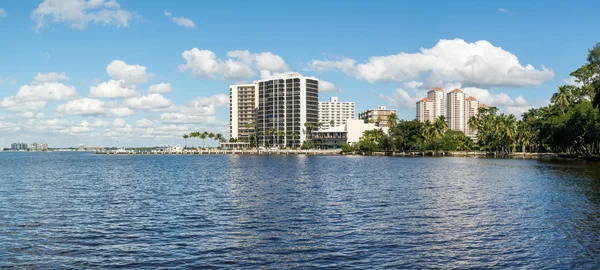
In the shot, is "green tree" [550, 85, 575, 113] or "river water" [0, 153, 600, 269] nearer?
"river water" [0, 153, 600, 269]

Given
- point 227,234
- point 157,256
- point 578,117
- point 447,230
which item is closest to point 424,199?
point 447,230

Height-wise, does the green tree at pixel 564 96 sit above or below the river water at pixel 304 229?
above

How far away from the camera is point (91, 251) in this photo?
28297mm

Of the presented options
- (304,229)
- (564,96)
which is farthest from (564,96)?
(304,229)

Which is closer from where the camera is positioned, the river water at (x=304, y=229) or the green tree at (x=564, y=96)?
the river water at (x=304, y=229)

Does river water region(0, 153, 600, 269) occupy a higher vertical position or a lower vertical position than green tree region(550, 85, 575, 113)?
lower

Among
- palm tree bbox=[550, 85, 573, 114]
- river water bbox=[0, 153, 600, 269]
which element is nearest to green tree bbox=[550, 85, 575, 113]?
palm tree bbox=[550, 85, 573, 114]

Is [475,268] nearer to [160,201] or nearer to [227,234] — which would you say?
[227,234]

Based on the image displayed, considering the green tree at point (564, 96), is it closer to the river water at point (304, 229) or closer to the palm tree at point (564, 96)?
the palm tree at point (564, 96)

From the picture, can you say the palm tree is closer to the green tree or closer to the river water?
the green tree

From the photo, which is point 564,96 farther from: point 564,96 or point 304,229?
point 304,229

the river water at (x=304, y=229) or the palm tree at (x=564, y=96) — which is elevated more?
the palm tree at (x=564, y=96)

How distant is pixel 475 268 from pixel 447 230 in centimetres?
996

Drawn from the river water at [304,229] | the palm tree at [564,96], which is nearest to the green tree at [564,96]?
the palm tree at [564,96]
